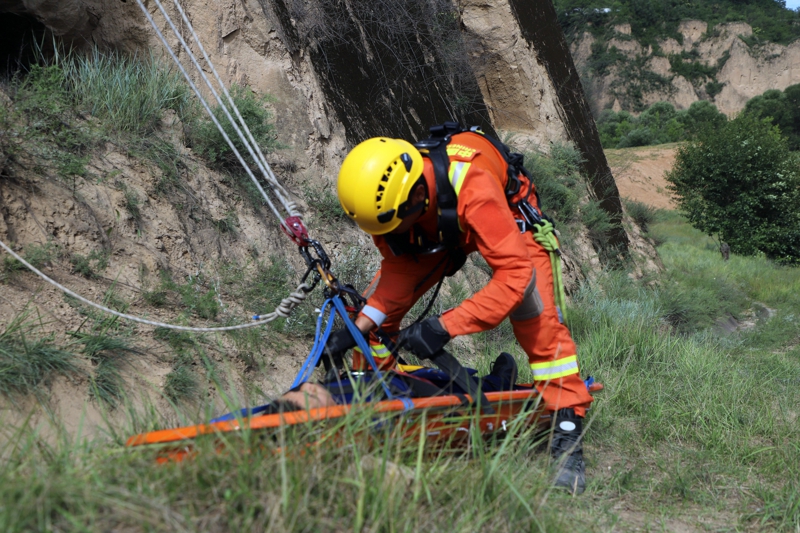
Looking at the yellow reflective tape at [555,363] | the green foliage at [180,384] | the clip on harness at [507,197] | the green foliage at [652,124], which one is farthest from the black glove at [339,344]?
the green foliage at [652,124]

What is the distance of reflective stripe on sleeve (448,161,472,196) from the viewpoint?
3324 millimetres

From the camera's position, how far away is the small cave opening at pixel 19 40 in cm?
555

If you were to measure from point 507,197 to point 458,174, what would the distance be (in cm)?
61

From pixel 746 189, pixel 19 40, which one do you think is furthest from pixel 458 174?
pixel 746 189

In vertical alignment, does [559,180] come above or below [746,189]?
above

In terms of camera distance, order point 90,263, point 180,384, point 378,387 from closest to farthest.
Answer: point 378,387 < point 180,384 < point 90,263

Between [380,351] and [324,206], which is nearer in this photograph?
[380,351]

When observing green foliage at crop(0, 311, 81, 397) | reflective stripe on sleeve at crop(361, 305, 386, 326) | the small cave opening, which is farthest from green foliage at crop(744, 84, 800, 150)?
green foliage at crop(0, 311, 81, 397)

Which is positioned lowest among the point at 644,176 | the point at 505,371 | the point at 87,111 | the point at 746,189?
the point at 644,176

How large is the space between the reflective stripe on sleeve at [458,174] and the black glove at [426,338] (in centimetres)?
67

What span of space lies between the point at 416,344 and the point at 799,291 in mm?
11796

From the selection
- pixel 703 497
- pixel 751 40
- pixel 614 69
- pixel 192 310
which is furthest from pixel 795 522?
pixel 751 40

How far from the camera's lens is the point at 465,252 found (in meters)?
3.84

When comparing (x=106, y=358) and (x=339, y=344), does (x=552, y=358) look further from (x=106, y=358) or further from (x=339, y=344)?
(x=106, y=358)
